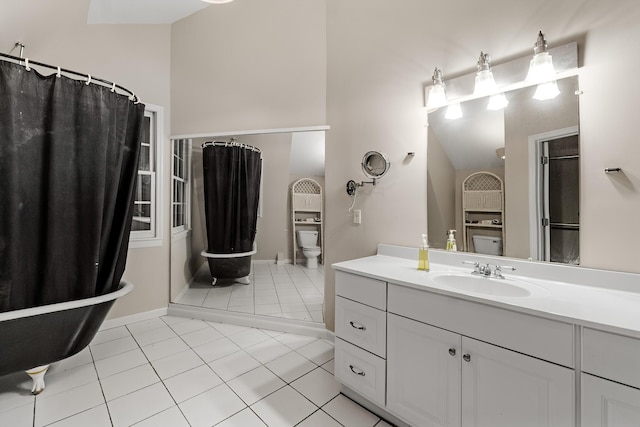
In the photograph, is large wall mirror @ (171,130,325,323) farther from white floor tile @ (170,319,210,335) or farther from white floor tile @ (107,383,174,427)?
white floor tile @ (107,383,174,427)

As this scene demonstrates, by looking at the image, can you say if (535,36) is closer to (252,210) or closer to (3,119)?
(252,210)

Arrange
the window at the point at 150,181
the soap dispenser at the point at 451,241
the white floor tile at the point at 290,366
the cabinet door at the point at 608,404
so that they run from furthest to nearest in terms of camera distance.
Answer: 1. the window at the point at 150,181
2. the white floor tile at the point at 290,366
3. the soap dispenser at the point at 451,241
4. the cabinet door at the point at 608,404

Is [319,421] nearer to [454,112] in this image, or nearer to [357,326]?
[357,326]

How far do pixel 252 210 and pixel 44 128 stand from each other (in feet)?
5.17

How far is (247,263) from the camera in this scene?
111 inches

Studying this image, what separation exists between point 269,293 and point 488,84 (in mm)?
2494

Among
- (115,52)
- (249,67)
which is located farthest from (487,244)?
(115,52)

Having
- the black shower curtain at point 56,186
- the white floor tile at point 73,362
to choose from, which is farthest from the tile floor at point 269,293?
the black shower curtain at point 56,186

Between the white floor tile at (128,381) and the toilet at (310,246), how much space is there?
55.9 inches

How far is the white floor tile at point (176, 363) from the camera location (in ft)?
6.10

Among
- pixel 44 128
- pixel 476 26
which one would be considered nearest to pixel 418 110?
pixel 476 26

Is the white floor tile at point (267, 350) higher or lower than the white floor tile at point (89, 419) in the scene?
higher

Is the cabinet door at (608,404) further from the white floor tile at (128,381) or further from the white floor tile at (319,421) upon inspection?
the white floor tile at (128,381)

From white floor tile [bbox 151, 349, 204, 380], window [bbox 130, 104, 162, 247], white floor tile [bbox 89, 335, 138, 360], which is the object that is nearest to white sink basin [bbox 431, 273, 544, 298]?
white floor tile [bbox 151, 349, 204, 380]
